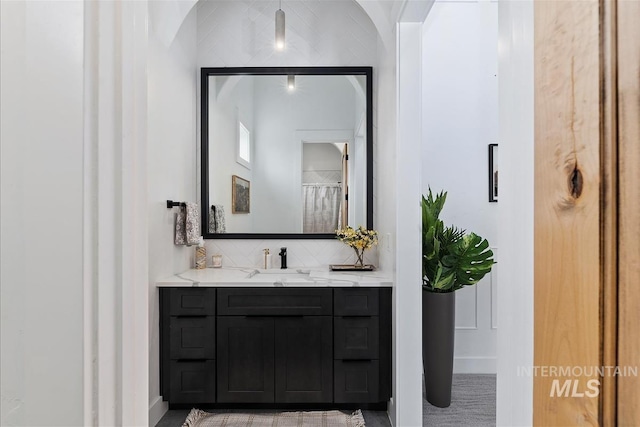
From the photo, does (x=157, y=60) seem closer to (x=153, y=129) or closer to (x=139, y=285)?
(x=153, y=129)

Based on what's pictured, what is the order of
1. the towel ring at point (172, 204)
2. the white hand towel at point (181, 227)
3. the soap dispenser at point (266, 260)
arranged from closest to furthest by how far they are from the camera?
1. the towel ring at point (172, 204)
2. the white hand towel at point (181, 227)
3. the soap dispenser at point (266, 260)

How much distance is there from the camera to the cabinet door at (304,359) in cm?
230

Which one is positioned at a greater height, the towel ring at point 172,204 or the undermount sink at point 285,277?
the towel ring at point 172,204

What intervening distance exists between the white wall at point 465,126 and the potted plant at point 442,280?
496mm

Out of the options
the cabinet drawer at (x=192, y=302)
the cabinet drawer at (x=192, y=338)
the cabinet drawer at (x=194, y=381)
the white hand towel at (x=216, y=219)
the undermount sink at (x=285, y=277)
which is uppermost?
the white hand towel at (x=216, y=219)

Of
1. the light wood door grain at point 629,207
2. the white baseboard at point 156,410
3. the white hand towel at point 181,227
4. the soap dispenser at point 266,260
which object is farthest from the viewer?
the soap dispenser at point 266,260

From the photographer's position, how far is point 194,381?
7.58 ft

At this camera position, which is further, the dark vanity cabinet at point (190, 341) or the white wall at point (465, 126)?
the white wall at point (465, 126)

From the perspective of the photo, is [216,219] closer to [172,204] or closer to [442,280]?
[172,204]

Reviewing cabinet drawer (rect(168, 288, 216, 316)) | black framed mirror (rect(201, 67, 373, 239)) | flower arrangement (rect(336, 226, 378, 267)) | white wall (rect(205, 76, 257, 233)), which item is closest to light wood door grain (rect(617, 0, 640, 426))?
cabinet drawer (rect(168, 288, 216, 316))

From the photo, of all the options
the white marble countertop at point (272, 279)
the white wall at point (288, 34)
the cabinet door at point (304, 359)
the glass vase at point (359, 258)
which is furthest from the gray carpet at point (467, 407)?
the white wall at point (288, 34)

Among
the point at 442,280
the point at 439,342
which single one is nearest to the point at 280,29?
the point at 442,280

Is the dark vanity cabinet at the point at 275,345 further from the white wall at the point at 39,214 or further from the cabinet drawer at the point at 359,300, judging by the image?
the white wall at the point at 39,214

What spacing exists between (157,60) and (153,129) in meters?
0.40
